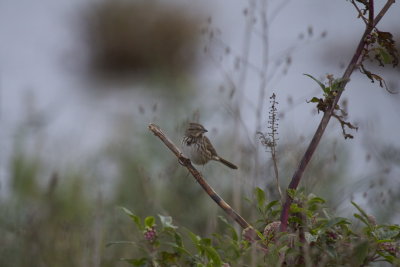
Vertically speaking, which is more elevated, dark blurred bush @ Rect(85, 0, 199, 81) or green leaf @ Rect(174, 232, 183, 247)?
dark blurred bush @ Rect(85, 0, 199, 81)

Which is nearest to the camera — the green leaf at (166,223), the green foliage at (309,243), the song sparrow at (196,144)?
the green foliage at (309,243)

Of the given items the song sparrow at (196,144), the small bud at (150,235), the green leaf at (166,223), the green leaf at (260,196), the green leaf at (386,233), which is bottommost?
the green leaf at (386,233)

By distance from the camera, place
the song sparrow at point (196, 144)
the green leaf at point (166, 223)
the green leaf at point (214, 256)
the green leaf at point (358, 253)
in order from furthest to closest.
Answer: the song sparrow at point (196, 144) → the green leaf at point (166, 223) → the green leaf at point (214, 256) → the green leaf at point (358, 253)

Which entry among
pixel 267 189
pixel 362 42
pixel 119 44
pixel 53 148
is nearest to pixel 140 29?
pixel 119 44

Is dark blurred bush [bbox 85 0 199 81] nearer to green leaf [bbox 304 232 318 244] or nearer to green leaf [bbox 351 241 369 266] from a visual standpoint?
green leaf [bbox 304 232 318 244]

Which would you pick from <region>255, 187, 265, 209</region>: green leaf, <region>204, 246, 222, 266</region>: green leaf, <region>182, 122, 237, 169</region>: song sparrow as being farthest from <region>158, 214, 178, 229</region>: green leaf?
<region>182, 122, 237, 169</region>: song sparrow

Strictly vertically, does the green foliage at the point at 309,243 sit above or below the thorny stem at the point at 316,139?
below

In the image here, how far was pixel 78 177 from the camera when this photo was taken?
6.28 meters

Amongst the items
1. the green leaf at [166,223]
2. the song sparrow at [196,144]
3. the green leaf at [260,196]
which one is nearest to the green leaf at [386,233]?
the green leaf at [260,196]

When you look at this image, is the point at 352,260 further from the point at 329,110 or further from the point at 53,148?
the point at 53,148

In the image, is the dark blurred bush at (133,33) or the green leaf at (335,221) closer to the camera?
the green leaf at (335,221)

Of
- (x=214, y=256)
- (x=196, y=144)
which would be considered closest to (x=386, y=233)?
(x=214, y=256)

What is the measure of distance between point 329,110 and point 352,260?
44cm

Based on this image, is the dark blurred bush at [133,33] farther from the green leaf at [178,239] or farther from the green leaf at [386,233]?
the green leaf at [386,233]
